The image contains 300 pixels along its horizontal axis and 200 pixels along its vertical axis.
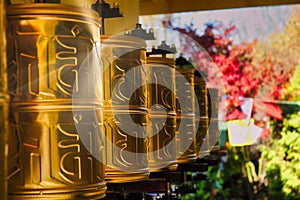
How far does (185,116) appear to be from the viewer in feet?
11.5

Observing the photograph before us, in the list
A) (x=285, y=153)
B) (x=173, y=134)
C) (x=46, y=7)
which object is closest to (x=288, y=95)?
(x=285, y=153)

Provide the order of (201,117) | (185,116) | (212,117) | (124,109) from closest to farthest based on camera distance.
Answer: (124,109) < (185,116) < (201,117) < (212,117)

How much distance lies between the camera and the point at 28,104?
1.68 m

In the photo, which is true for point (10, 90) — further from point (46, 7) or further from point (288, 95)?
point (288, 95)

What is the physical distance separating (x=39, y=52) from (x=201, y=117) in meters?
2.57

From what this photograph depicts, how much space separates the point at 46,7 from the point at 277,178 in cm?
673

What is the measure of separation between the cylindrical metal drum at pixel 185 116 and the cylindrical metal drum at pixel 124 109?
0.94 m

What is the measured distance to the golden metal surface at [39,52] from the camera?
1.69 metres

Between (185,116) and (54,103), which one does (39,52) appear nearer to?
(54,103)

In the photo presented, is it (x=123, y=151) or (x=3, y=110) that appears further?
(x=123, y=151)

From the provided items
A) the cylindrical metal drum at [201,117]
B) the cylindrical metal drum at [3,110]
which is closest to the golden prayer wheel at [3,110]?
the cylindrical metal drum at [3,110]

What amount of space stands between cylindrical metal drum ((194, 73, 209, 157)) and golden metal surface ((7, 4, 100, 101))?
2369mm

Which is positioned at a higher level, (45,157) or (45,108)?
(45,108)

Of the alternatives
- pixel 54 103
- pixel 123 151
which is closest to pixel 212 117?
pixel 123 151
